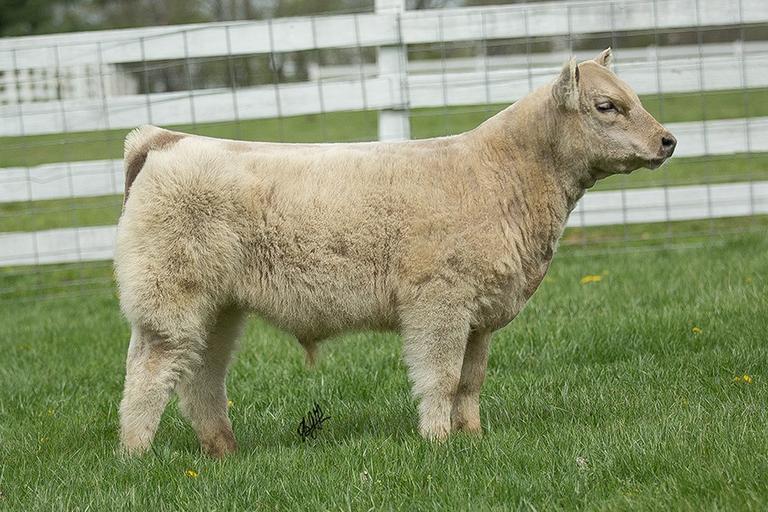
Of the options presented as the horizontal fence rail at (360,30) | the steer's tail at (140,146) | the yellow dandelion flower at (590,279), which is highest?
the horizontal fence rail at (360,30)

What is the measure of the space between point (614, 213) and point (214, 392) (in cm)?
498

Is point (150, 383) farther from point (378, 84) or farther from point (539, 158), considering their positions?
point (378, 84)

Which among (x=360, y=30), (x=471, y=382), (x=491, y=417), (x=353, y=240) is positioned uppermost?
(x=360, y=30)

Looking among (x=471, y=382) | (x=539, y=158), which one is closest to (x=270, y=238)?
(x=471, y=382)

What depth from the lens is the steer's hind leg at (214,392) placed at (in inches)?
189

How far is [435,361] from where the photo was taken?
4477 mm

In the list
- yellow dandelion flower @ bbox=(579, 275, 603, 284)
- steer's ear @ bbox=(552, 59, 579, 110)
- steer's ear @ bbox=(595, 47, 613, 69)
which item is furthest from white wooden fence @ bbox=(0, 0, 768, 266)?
steer's ear @ bbox=(552, 59, 579, 110)

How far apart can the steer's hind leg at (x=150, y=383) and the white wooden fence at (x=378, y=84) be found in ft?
13.4

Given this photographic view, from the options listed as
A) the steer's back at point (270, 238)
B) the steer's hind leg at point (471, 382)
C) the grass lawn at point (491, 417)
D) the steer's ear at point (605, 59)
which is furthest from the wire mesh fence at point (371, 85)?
the steer's hind leg at point (471, 382)

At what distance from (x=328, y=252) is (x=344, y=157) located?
0.47 metres

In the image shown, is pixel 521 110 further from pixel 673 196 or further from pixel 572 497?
pixel 673 196

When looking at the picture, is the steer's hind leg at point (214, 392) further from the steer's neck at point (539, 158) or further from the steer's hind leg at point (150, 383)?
the steer's neck at point (539, 158)

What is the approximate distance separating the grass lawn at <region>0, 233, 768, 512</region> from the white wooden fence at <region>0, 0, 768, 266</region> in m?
1.11

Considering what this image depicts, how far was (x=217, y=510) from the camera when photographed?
3770 mm
